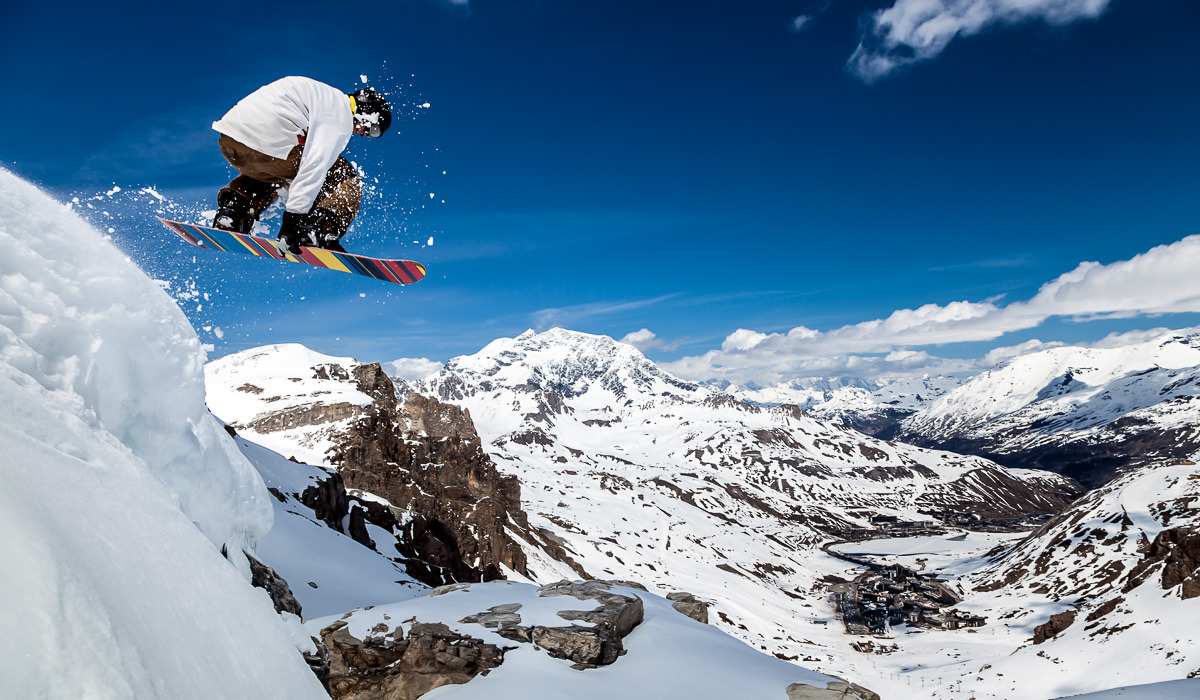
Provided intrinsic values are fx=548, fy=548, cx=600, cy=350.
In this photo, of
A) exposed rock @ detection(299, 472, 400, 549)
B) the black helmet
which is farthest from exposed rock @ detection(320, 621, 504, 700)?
exposed rock @ detection(299, 472, 400, 549)

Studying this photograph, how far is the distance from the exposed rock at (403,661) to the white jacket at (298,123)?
10593 mm

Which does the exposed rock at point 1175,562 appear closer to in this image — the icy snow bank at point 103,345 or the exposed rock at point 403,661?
the exposed rock at point 403,661

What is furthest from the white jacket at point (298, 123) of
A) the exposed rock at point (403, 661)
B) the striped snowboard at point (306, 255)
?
the exposed rock at point (403, 661)

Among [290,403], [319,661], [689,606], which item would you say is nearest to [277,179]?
[319,661]

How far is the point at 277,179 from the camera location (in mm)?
7082

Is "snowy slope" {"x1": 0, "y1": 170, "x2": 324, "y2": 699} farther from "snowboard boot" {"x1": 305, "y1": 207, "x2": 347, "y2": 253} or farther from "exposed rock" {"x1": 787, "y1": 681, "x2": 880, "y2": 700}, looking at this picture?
"exposed rock" {"x1": 787, "y1": 681, "x2": 880, "y2": 700}

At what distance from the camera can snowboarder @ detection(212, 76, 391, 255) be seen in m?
6.07

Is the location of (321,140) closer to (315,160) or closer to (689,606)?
(315,160)

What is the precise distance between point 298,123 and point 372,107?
87 centimetres

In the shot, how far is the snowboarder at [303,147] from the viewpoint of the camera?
19.9 ft

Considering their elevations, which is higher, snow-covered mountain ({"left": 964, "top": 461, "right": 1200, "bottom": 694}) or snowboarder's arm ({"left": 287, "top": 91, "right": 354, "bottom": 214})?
snowboarder's arm ({"left": 287, "top": 91, "right": 354, "bottom": 214})

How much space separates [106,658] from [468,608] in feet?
46.6

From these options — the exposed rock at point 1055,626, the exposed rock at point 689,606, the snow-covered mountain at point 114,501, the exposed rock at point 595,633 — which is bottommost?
the exposed rock at point 1055,626

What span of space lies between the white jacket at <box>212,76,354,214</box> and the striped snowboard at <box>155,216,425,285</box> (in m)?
1.24
